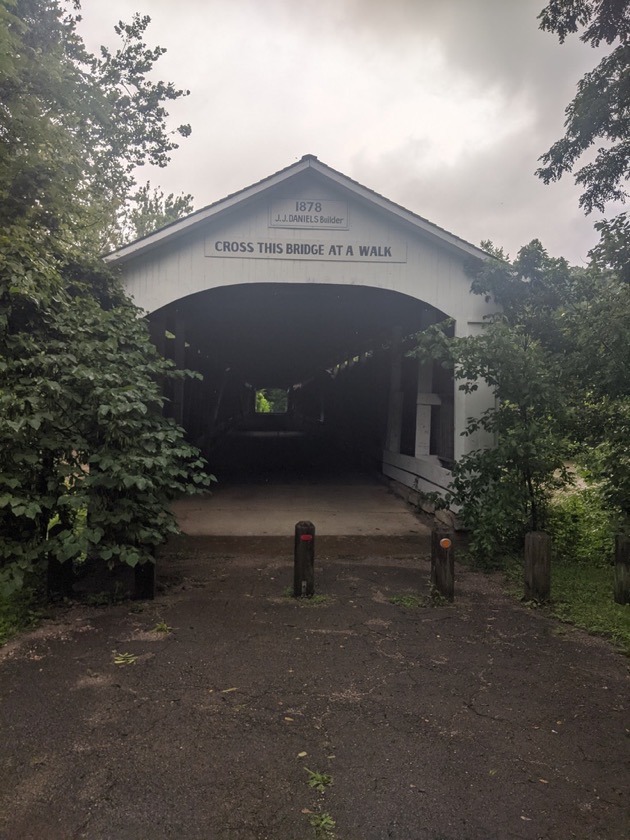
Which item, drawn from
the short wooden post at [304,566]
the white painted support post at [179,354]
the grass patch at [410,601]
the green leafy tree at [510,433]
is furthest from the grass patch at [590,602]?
the white painted support post at [179,354]

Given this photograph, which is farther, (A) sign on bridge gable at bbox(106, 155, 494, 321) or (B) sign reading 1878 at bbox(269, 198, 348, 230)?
A: (B) sign reading 1878 at bbox(269, 198, 348, 230)

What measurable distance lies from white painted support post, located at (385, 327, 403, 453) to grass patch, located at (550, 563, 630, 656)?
22.2 feet

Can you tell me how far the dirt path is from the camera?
2523 mm

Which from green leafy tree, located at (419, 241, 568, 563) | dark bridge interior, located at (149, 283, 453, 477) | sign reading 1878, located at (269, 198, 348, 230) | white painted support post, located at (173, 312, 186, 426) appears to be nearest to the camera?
green leafy tree, located at (419, 241, 568, 563)

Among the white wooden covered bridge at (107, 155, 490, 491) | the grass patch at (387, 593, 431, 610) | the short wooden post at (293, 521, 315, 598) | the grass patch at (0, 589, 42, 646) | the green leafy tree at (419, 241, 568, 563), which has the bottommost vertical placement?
the grass patch at (0, 589, 42, 646)

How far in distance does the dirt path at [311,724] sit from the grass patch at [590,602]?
0.24 metres

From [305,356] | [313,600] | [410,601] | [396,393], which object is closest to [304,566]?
[313,600]

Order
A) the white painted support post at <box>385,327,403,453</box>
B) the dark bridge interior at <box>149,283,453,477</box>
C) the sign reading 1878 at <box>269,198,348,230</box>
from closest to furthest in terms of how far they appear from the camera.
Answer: the sign reading 1878 at <box>269,198,348,230</box> < the dark bridge interior at <box>149,283,453,477</box> < the white painted support post at <box>385,327,403,453</box>

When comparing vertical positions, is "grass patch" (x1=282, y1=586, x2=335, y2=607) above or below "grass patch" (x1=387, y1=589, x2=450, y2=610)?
below

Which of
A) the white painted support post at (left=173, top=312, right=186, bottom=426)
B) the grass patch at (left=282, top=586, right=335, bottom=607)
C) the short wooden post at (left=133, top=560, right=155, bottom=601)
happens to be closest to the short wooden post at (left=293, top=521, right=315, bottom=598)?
the grass patch at (left=282, top=586, right=335, bottom=607)

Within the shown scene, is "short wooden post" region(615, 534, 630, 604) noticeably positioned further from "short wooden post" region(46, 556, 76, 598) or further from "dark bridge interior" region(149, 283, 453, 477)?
"short wooden post" region(46, 556, 76, 598)

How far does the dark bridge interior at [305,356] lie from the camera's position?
440 inches

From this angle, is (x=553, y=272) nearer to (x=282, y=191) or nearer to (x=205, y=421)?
(x=282, y=191)

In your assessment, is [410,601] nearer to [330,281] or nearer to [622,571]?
[622,571]
